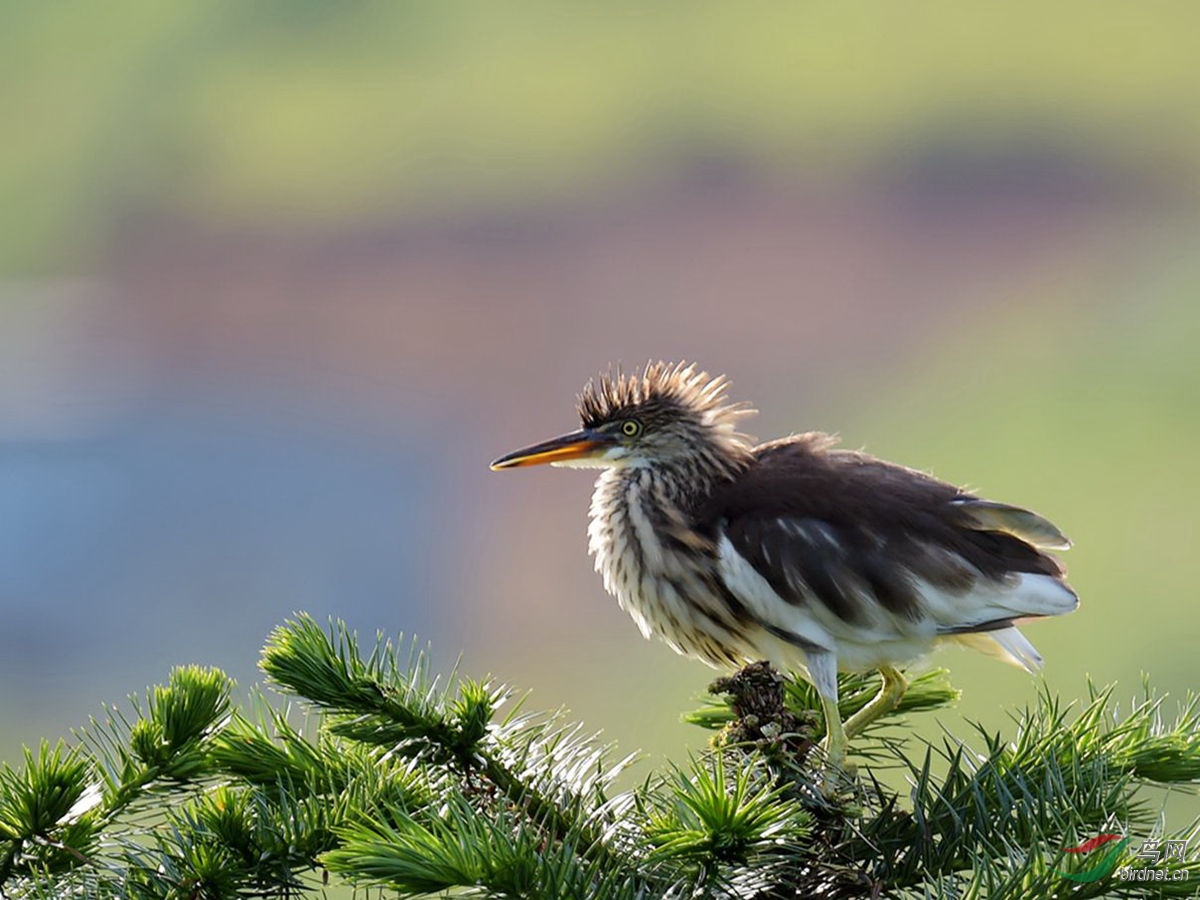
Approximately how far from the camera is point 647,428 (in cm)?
155

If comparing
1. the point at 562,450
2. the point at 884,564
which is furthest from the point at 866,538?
the point at 562,450

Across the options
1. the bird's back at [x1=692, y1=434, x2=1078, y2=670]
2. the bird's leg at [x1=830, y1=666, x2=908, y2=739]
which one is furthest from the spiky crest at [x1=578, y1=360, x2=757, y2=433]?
the bird's leg at [x1=830, y1=666, x2=908, y2=739]

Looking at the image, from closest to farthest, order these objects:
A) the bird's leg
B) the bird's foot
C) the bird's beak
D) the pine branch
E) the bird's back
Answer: the pine branch < the bird's foot < the bird's leg < the bird's back < the bird's beak

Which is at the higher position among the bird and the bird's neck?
the bird's neck

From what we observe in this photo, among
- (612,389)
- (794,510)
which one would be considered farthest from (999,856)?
(612,389)

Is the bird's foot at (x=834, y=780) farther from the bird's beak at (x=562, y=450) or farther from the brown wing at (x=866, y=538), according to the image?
the bird's beak at (x=562, y=450)

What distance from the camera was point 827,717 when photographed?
3.72 ft

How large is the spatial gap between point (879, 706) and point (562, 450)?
0.49 m

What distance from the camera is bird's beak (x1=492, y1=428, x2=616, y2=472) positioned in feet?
4.79

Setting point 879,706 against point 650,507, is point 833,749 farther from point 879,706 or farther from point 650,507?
point 650,507

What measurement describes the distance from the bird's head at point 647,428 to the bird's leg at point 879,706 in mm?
381

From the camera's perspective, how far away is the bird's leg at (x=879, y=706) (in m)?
1.11

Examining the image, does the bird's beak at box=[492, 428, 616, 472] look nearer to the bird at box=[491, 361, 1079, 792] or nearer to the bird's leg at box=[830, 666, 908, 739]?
the bird at box=[491, 361, 1079, 792]

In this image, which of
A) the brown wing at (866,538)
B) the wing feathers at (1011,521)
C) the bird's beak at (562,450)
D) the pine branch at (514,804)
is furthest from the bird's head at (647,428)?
the pine branch at (514,804)
